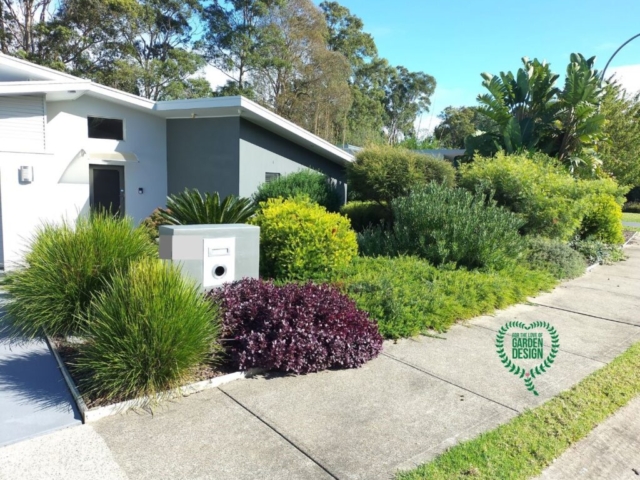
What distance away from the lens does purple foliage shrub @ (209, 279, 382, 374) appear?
4.83 meters

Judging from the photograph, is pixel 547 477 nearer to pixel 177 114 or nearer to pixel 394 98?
pixel 177 114

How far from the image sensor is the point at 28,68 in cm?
1031

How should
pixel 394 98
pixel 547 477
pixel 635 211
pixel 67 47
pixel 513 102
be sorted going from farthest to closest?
pixel 394 98 < pixel 635 211 < pixel 67 47 < pixel 513 102 < pixel 547 477

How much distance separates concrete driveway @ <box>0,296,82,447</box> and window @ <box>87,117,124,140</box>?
847 cm

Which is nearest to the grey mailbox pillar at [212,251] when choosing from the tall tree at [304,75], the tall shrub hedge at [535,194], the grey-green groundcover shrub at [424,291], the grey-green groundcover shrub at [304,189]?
the grey-green groundcover shrub at [424,291]

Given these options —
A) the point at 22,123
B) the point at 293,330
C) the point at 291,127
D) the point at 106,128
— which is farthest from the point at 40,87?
the point at 293,330

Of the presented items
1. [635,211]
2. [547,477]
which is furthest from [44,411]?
[635,211]

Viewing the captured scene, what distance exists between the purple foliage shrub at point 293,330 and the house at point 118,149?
6.78 m

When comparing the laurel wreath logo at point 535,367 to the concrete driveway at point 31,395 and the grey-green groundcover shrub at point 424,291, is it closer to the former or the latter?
the grey-green groundcover shrub at point 424,291

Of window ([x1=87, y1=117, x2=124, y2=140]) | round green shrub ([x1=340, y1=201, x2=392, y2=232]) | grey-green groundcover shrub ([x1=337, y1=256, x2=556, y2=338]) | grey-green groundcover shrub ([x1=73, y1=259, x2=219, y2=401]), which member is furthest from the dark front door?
grey-green groundcover shrub ([x1=73, y1=259, x2=219, y2=401])

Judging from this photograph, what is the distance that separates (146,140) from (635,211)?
3734 centimetres

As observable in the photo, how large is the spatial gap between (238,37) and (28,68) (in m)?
23.6

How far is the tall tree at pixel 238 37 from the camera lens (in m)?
31.9

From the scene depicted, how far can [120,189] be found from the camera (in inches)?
515
